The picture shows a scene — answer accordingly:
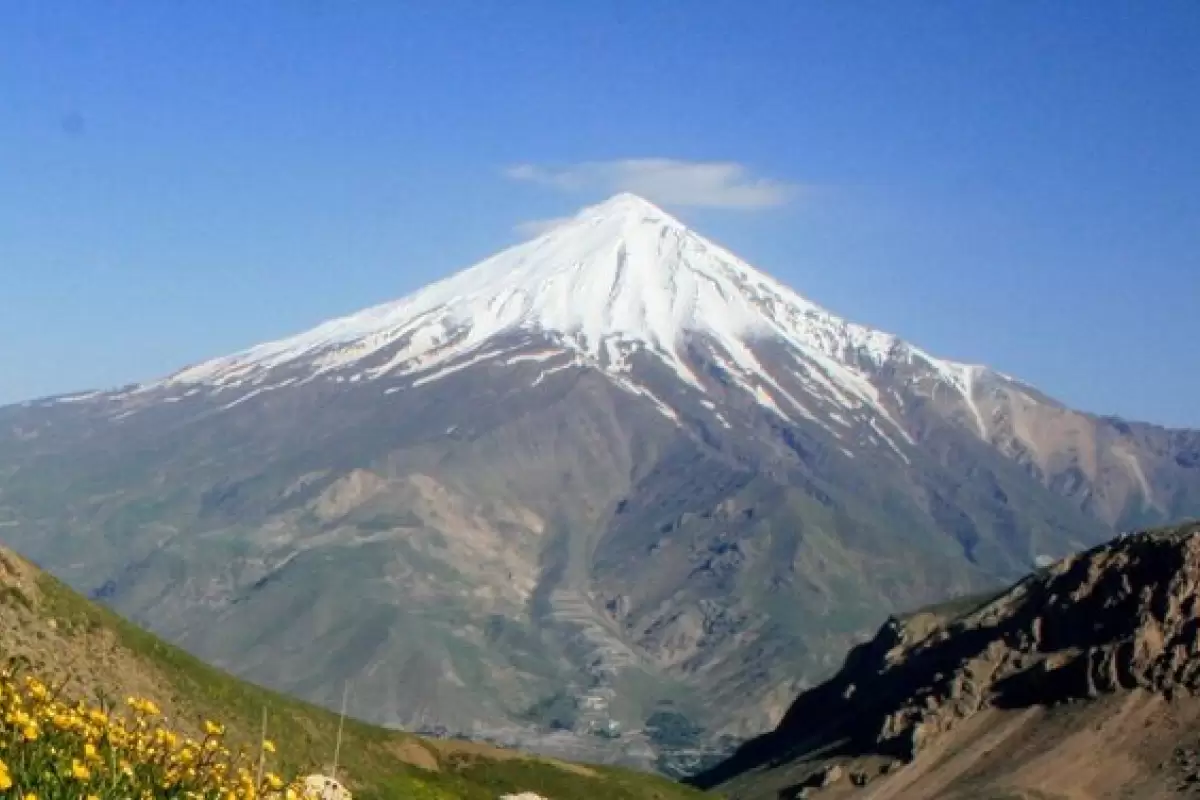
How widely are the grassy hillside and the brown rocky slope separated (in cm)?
9598

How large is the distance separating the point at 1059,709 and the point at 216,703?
140415 mm

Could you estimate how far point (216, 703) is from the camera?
51.9 meters

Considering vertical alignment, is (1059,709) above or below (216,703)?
below

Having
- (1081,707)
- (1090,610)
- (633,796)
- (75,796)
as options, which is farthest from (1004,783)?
(75,796)

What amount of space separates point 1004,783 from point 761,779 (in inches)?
1440

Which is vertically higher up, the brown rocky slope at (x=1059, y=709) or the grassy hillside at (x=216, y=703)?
the grassy hillside at (x=216, y=703)

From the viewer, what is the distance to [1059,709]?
172875 mm

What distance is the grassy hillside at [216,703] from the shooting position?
42.1m

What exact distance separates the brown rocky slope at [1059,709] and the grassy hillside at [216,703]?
96.0 metres

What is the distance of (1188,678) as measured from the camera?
163750mm

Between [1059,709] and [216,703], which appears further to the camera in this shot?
[1059,709]

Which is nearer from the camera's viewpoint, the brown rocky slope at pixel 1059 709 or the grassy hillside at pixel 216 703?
the grassy hillside at pixel 216 703

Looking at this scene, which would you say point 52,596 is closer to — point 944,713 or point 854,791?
point 854,791

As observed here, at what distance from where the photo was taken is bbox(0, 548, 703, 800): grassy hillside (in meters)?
42.1
